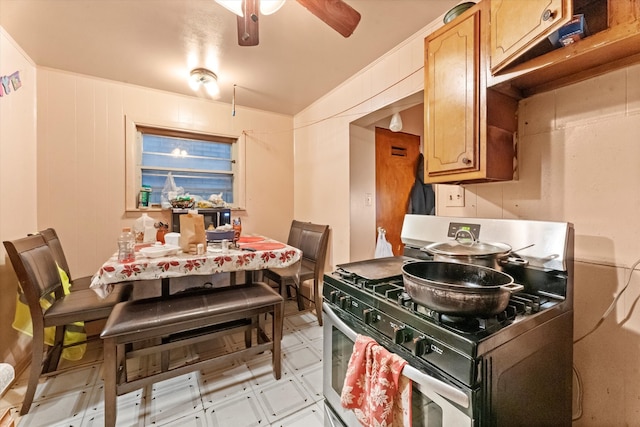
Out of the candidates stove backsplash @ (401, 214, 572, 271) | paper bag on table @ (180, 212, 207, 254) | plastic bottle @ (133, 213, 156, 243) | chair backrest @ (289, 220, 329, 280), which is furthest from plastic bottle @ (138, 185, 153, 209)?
stove backsplash @ (401, 214, 572, 271)

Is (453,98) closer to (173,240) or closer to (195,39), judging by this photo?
(195,39)

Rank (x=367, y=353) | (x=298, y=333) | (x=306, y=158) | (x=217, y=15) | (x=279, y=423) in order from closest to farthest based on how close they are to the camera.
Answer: (x=367, y=353) < (x=279, y=423) < (x=217, y=15) < (x=298, y=333) < (x=306, y=158)

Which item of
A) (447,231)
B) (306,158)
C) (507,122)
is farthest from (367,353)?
(306,158)

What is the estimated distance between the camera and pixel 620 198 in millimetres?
1017

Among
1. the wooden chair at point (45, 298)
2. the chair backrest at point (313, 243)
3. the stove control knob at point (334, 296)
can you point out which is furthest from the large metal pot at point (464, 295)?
the wooden chair at point (45, 298)

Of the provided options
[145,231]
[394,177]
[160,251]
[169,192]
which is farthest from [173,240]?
[394,177]

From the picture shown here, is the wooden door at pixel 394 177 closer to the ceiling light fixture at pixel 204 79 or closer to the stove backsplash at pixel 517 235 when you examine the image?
the stove backsplash at pixel 517 235

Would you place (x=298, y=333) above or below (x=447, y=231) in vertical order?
below

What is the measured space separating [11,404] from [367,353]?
2.16 meters

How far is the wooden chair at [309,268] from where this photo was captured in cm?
249

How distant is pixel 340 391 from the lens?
4.05 feet

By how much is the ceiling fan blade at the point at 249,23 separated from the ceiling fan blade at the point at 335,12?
206 mm

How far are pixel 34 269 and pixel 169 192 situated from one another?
4.57 ft

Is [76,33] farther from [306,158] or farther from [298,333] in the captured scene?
[298,333]
